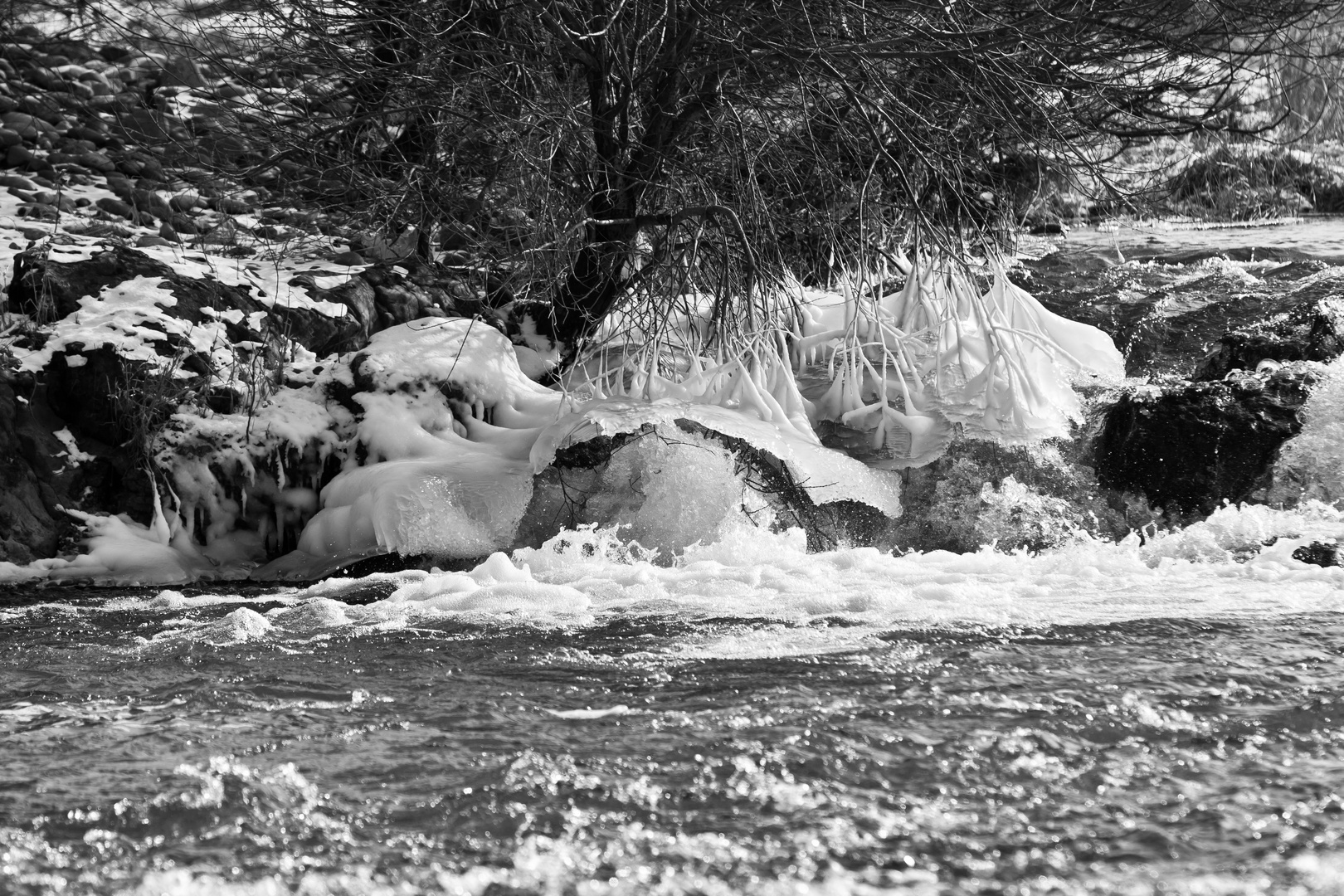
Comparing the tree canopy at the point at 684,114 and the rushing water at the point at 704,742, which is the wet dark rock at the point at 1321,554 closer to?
the rushing water at the point at 704,742

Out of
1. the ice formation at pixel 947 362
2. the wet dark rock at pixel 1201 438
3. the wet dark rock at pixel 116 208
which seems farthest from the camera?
the wet dark rock at pixel 116 208

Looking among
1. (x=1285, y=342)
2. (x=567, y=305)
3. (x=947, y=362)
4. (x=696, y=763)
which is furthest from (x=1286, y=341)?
(x=696, y=763)

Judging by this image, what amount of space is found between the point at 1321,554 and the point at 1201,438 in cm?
130

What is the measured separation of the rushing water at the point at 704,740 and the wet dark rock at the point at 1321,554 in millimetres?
44

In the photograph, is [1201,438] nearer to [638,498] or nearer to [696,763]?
[638,498]

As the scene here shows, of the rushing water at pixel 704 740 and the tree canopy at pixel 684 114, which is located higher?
the tree canopy at pixel 684 114

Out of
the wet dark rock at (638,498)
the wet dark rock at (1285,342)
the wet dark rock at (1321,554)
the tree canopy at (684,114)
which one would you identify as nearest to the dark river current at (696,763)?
the wet dark rock at (1321,554)

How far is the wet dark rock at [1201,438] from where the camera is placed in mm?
5570

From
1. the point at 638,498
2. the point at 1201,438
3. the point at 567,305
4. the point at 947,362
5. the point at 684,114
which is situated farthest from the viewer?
the point at 567,305

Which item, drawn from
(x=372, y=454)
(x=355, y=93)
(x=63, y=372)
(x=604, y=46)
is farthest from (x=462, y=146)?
(x=63, y=372)

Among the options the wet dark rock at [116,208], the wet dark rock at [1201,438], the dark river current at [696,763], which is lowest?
the dark river current at [696,763]

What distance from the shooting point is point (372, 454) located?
5.85m

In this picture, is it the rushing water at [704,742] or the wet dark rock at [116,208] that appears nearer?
the rushing water at [704,742]

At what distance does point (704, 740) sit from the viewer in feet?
9.15
